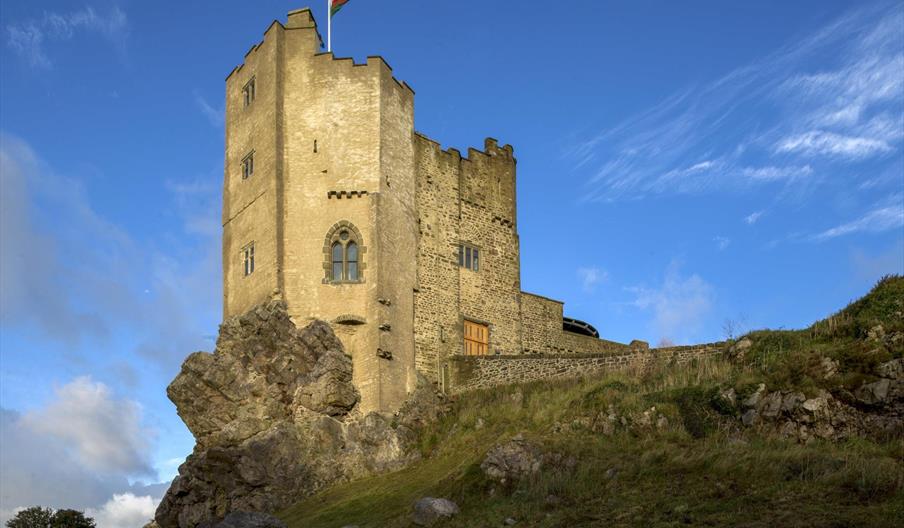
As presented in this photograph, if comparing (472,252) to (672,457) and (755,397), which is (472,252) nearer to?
(755,397)

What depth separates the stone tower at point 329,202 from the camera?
38.7m

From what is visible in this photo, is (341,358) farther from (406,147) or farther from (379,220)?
(406,147)

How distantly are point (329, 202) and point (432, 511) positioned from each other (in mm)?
15801

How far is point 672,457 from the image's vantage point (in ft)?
87.9

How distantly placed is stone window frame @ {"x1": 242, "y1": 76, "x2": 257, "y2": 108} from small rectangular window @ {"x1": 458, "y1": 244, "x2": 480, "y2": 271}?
34.0 feet

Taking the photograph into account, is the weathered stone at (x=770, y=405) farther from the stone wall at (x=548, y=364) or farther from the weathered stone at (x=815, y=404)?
the stone wall at (x=548, y=364)

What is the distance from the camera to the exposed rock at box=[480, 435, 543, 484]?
93.4ft

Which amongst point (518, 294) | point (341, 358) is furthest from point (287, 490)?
point (518, 294)

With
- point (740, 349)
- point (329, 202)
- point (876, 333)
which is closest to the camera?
point (876, 333)

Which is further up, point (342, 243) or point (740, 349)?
point (342, 243)

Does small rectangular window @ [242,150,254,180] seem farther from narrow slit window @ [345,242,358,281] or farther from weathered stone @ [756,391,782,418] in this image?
weathered stone @ [756,391,782,418]

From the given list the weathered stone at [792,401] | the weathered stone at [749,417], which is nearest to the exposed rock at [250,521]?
the weathered stone at [749,417]

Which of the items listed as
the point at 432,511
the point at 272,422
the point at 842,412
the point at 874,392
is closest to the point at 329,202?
the point at 272,422

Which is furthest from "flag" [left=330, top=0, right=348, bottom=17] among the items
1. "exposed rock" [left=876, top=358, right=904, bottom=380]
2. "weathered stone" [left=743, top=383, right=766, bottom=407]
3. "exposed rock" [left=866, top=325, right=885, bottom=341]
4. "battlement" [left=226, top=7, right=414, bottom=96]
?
"exposed rock" [left=876, top=358, right=904, bottom=380]
